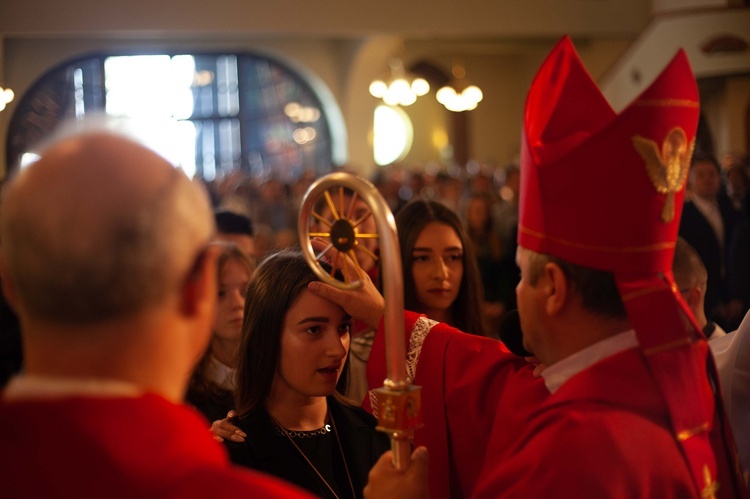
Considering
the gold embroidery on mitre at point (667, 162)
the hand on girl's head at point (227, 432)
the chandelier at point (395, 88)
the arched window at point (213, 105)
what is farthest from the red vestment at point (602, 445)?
the arched window at point (213, 105)

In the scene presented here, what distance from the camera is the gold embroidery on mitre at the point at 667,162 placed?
5.06 ft

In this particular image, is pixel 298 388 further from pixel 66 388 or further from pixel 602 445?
pixel 66 388

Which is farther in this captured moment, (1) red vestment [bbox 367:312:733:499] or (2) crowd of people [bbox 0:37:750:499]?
(1) red vestment [bbox 367:312:733:499]

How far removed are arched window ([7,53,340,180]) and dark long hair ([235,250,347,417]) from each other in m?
12.4

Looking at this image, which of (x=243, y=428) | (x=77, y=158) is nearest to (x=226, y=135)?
(x=243, y=428)

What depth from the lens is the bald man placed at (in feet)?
3.13

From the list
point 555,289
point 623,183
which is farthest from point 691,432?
point 623,183

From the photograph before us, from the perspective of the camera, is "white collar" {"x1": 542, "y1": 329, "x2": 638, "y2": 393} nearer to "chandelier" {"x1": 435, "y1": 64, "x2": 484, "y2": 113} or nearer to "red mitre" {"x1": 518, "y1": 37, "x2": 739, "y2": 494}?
"red mitre" {"x1": 518, "y1": 37, "x2": 739, "y2": 494}

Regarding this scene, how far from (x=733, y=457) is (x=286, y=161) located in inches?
626

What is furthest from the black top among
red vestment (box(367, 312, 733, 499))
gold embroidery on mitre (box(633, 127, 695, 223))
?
gold embroidery on mitre (box(633, 127, 695, 223))

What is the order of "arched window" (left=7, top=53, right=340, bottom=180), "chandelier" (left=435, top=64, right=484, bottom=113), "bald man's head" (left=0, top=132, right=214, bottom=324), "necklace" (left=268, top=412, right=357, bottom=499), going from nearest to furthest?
"bald man's head" (left=0, top=132, right=214, bottom=324) < "necklace" (left=268, top=412, right=357, bottom=499) < "chandelier" (left=435, top=64, right=484, bottom=113) < "arched window" (left=7, top=53, right=340, bottom=180)

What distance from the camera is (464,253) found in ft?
11.1

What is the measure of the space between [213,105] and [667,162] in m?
16.0

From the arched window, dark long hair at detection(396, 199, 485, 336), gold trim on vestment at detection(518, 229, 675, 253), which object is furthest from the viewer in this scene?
the arched window
